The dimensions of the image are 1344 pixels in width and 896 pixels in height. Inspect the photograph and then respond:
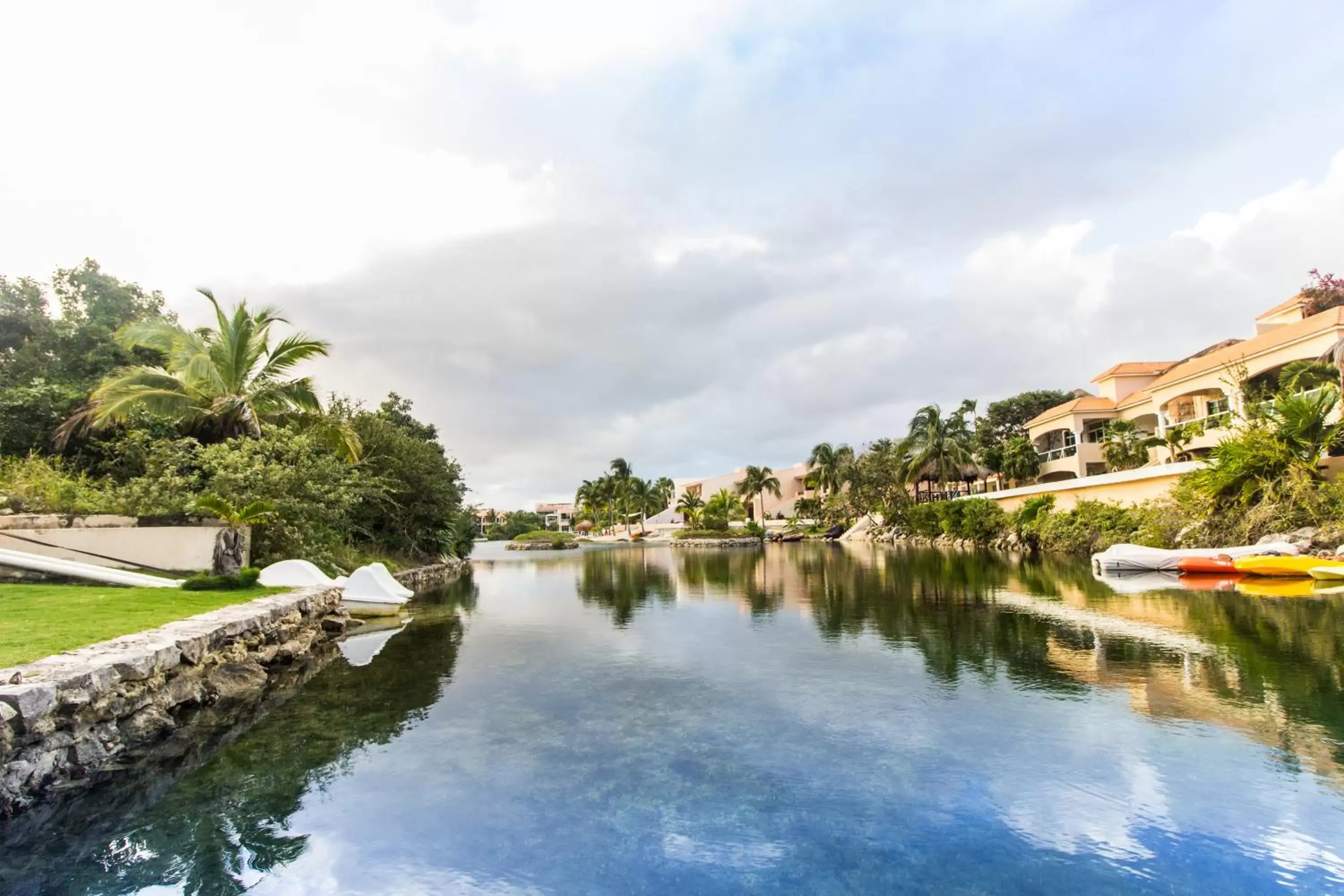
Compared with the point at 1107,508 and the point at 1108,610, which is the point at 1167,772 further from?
the point at 1107,508

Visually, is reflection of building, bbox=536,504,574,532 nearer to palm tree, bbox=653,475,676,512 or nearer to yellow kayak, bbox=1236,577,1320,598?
palm tree, bbox=653,475,676,512

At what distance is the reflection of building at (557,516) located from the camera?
129750mm

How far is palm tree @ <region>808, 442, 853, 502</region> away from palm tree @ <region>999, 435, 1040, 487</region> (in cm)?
2174

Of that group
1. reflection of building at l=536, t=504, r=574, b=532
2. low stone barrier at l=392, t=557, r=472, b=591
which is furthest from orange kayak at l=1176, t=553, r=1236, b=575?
reflection of building at l=536, t=504, r=574, b=532

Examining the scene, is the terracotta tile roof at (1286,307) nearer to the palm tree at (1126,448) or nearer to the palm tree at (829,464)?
the palm tree at (1126,448)

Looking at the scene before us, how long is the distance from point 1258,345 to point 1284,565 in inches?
666

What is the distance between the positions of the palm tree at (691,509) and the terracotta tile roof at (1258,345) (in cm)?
4594

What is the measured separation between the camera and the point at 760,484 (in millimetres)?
80750

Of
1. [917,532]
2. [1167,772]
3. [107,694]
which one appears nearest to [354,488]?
[107,694]

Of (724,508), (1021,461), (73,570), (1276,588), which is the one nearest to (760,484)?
Answer: (724,508)

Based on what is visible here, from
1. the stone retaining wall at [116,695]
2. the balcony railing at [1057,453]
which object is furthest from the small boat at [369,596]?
the balcony railing at [1057,453]

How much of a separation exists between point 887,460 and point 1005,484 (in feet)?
39.7

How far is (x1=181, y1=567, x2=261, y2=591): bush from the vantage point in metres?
11.9

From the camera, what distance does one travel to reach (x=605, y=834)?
495cm
